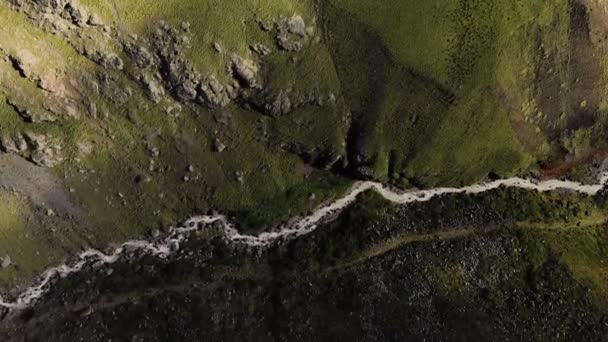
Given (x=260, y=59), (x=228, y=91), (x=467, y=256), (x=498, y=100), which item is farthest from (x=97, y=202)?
(x=498, y=100)

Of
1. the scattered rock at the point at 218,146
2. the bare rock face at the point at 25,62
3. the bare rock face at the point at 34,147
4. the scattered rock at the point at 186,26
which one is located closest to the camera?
the bare rock face at the point at 25,62

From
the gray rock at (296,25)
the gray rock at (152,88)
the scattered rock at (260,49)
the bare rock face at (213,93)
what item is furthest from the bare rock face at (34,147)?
the gray rock at (296,25)

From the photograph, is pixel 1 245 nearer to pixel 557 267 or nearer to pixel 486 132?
pixel 486 132

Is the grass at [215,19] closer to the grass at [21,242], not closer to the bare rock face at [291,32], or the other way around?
the bare rock face at [291,32]

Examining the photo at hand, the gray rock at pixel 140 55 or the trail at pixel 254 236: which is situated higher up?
the gray rock at pixel 140 55

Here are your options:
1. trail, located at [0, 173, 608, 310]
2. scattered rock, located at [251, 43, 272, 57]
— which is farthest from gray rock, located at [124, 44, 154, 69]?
trail, located at [0, 173, 608, 310]

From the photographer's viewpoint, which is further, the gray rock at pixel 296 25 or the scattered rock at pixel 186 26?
the gray rock at pixel 296 25

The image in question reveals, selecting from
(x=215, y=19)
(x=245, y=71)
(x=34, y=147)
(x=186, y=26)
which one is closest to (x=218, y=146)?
(x=245, y=71)
